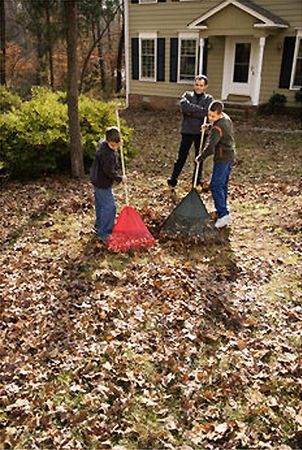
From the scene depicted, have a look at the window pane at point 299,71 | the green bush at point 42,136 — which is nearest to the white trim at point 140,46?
the window pane at point 299,71

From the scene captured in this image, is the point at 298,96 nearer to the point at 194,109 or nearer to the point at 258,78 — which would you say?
the point at 258,78

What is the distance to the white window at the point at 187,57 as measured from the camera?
17562 mm

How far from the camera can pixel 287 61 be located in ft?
50.9

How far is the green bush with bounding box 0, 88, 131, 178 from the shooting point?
8375mm

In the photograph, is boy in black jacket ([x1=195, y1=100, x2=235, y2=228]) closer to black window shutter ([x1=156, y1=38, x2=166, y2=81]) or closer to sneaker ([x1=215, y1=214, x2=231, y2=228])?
sneaker ([x1=215, y1=214, x2=231, y2=228])

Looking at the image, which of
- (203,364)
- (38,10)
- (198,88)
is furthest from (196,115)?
(38,10)

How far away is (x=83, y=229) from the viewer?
263 inches

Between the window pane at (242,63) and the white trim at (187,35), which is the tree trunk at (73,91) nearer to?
the window pane at (242,63)

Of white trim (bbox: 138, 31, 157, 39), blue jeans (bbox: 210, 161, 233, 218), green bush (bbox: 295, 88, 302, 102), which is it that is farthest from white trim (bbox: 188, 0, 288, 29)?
blue jeans (bbox: 210, 161, 233, 218)

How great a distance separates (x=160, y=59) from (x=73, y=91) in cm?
1157

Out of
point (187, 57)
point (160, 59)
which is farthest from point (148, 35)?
point (187, 57)

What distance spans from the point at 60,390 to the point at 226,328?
1.82 metres

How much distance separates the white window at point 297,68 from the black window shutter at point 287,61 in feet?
0.39

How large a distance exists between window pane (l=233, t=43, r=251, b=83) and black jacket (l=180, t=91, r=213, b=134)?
1066 cm
